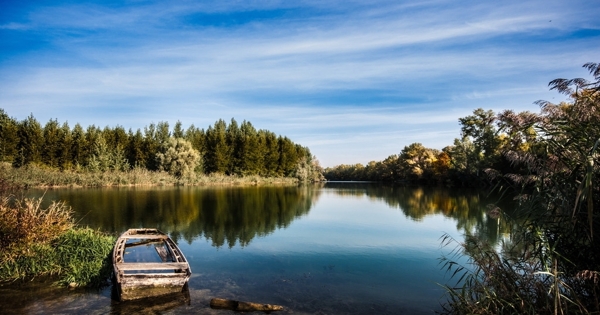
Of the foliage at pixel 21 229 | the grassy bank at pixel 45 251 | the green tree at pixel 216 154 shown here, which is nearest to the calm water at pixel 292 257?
the grassy bank at pixel 45 251

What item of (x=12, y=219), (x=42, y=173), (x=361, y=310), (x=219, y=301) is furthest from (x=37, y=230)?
(x=42, y=173)

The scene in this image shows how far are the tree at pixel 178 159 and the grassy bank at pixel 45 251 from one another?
43.4 meters

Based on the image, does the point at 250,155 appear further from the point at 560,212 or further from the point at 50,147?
the point at 560,212

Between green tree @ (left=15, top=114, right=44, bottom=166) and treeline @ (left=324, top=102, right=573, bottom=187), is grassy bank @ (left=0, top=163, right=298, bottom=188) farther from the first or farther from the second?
treeline @ (left=324, top=102, right=573, bottom=187)

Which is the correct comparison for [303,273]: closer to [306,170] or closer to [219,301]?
[219,301]

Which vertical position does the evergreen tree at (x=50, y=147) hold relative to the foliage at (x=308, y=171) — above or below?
above

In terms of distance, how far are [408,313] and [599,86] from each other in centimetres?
591

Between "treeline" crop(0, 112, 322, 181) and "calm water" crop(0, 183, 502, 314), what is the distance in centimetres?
2575

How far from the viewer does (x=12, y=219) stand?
31.8ft

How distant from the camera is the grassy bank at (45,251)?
9.65 m

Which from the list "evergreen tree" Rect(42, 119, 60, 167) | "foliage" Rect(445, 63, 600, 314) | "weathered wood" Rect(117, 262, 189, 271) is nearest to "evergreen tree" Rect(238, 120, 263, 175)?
"evergreen tree" Rect(42, 119, 60, 167)

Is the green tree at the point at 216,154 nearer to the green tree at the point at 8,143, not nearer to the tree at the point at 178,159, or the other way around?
the tree at the point at 178,159

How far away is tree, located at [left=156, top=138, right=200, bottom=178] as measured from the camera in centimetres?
5350

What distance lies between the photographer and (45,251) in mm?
10320
